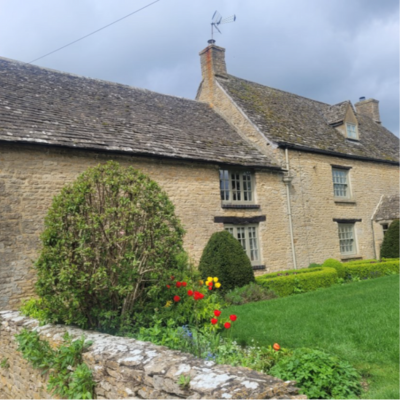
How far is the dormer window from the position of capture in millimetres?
22450

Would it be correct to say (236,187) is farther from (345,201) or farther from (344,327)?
(344,327)

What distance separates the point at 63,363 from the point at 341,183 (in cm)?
1753

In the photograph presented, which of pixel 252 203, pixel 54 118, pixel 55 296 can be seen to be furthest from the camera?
pixel 252 203

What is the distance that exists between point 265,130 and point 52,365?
14446 millimetres

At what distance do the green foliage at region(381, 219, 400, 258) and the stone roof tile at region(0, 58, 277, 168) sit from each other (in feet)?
24.4

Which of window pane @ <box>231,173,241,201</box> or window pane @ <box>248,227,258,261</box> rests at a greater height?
window pane @ <box>231,173,241,201</box>

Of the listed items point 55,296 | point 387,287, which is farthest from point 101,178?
point 387,287

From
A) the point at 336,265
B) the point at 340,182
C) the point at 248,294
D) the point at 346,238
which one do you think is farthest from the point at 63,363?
the point at 340,182

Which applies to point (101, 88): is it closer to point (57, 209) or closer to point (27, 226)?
point (27, 226)

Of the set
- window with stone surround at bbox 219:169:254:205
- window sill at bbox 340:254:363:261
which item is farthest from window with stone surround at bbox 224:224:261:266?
window sill at bbox 340:254:363:261

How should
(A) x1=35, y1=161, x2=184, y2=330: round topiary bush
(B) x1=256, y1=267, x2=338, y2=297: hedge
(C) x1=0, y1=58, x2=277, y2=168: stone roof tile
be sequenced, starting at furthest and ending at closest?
(B) x1=256, y1=267, x2=338, y2=297: hedge → (C) x1=0, y1=58, x2=277, y2=168: stone roof tile → (A) x1=35, y1=161, x2=184, y2=330: round topiary bush

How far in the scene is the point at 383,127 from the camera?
28.5 m

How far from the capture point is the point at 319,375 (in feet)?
15.5

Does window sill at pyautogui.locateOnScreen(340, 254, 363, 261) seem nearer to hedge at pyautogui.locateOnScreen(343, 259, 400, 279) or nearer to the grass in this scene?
hedge at pyautogui.locateOnScreen(343, 259, 400, 279)
